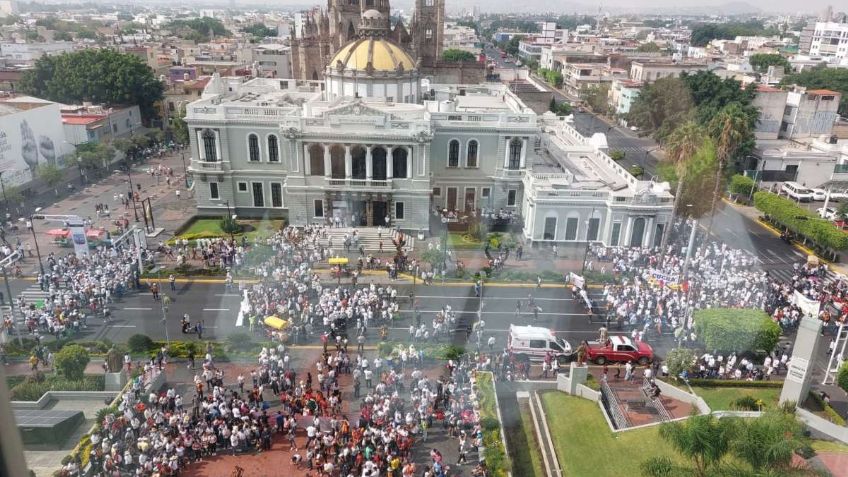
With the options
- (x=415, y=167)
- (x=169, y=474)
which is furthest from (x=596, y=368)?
(x=415, y=167)

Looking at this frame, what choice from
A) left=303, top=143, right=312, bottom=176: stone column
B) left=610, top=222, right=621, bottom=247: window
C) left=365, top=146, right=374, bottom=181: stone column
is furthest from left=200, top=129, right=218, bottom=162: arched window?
left=610, top=222, right=621, bottom=247: window

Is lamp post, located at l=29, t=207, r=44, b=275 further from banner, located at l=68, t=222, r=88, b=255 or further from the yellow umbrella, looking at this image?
the yellow umbrella

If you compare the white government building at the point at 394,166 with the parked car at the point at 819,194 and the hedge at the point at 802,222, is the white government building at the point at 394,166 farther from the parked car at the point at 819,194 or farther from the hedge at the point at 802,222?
the parked car at the point at 819,194

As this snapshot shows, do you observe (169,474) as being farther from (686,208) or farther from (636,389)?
(686,208)

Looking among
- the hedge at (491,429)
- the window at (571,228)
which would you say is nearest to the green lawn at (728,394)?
the hedge at (491,429)

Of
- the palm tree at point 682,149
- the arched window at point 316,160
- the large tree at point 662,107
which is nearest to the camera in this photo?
the palm tree at point 682,149

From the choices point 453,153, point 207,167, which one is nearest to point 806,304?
point 453,153

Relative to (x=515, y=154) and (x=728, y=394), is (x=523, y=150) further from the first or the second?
(x=728, y=394)
